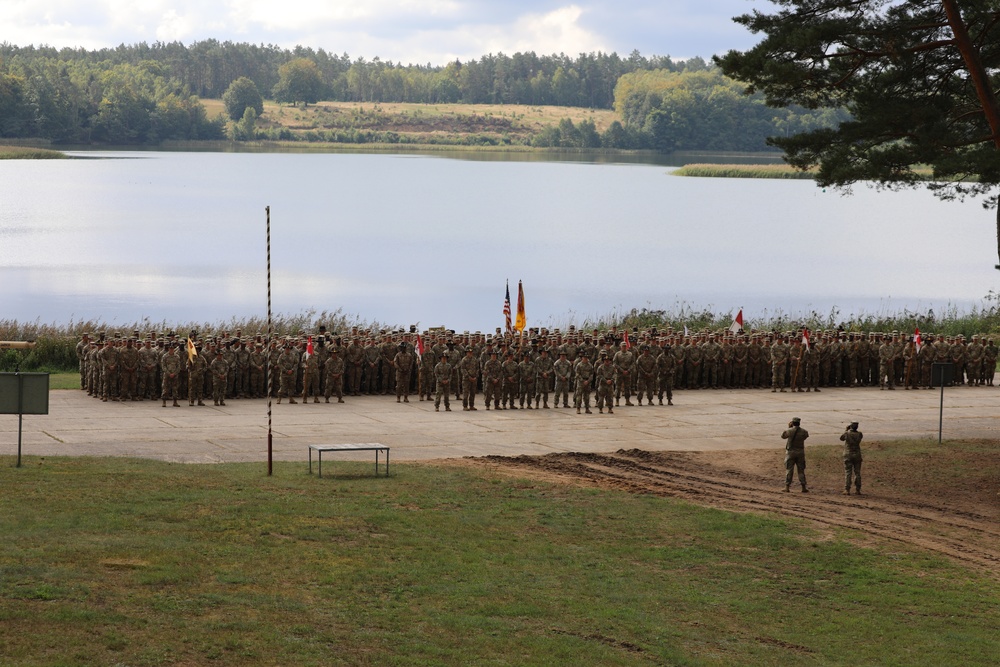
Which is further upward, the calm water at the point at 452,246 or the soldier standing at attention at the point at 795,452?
the calm water at the point at 452,246

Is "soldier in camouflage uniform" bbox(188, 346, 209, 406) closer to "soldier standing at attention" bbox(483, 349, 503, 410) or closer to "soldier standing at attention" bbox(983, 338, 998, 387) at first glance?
"soldier standing at attention" bbox(483, 349, 503, 410)

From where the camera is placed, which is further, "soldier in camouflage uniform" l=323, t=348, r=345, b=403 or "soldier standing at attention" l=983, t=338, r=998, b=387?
"soldier standing at attention" l=983, t=338, r=998, b=387

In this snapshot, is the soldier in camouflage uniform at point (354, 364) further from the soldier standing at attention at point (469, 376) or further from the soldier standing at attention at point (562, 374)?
the soldier standing at attention at point (562, 374)

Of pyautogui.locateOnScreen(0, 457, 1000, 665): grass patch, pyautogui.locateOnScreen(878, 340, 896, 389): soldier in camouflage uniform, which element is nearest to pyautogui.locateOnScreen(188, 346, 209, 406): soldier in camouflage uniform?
pyautogui.locateOnScreen(0, 457, 1000, 665): grass patch

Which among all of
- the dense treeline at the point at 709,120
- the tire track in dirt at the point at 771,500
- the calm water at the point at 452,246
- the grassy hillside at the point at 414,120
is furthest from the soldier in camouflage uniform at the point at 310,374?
the grassy hillside at the point at 414,120

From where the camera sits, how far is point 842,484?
1961 cm

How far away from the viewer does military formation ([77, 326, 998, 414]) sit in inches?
1041

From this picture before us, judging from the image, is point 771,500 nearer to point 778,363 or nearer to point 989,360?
point 778,363

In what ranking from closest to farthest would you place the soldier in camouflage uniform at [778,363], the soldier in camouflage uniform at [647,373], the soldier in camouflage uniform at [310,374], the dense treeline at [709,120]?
the soldier in camouflage uniform at [310,374] → the soldier in camouflage uniform at [647,373] → the soldier in camouflage uniform at [778,363] → the dense treeline at [709,120]

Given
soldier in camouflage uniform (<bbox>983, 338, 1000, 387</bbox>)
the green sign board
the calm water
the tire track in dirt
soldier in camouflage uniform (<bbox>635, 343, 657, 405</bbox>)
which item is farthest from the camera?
the calm water

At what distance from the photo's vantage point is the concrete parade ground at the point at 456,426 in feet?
69.2

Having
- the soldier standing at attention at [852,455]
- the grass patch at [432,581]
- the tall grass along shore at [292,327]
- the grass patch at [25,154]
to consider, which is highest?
the grass patch at [25,154]

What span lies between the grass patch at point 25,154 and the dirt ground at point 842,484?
346 ft

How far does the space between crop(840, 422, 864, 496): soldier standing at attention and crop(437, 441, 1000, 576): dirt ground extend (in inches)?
8.0
